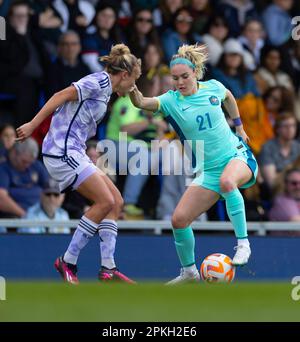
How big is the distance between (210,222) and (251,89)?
2.73 m

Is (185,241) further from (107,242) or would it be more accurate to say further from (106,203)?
(106,203)

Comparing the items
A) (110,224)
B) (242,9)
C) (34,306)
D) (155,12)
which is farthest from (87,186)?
(242,9)

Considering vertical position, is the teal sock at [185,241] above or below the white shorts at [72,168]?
below

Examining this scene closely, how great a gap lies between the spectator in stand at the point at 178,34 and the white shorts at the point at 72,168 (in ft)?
16.3

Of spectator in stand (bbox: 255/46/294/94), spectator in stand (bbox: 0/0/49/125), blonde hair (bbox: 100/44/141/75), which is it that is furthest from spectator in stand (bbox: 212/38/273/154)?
blonde hair (bbox: 100/44/141/75)

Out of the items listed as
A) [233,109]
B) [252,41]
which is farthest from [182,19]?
[233,109]

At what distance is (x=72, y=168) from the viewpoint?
35.4 feet

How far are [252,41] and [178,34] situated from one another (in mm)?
1295

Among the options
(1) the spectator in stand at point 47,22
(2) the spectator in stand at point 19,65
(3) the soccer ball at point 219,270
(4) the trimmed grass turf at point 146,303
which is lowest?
(4) the trimmed grass turf at point 146,303

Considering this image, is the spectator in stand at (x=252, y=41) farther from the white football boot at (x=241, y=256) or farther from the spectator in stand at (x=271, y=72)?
the white football boot at (x=241, y=256)

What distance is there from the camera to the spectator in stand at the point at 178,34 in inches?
613

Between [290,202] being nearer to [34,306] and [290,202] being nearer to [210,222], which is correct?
[210,222]

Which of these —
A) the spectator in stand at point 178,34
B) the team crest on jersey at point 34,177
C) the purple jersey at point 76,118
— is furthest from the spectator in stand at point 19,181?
the purple jersey at point 76,118

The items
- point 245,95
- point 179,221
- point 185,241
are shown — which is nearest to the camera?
point 179,221
